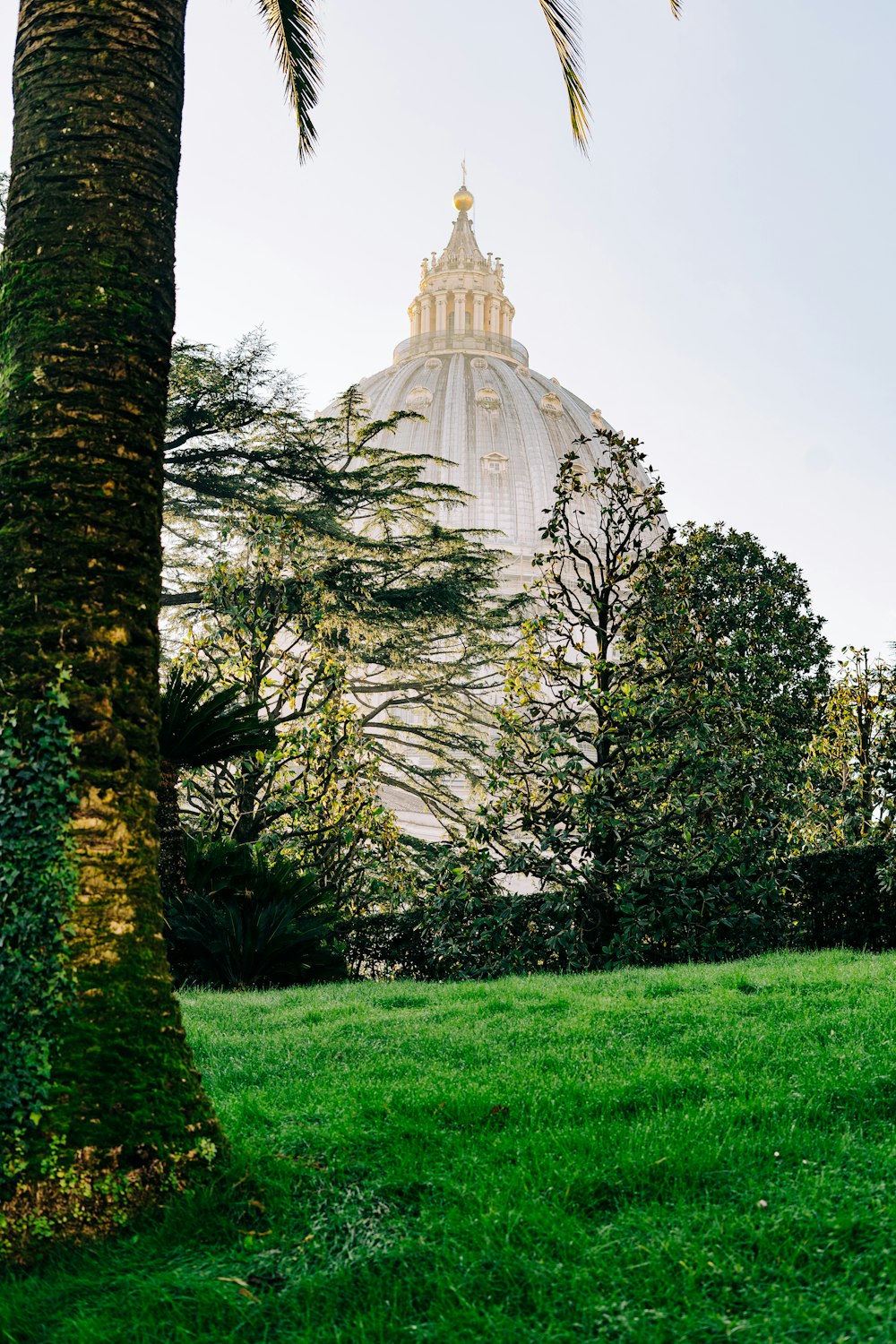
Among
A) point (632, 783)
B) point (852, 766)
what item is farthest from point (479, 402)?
point (632, 783)

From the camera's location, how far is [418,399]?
177 feet

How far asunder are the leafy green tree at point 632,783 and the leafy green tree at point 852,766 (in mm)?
1082

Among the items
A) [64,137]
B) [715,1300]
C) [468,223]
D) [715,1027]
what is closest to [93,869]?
[715,1300]

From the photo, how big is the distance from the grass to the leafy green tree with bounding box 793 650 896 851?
20.0 ft

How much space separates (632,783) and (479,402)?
48.1 m

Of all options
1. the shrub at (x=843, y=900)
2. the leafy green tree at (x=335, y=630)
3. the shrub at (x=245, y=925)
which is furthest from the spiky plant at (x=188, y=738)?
the shrub at (x=843, y=900)

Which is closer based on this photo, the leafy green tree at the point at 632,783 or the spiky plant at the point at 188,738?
the spiky plant at the point at 188,738

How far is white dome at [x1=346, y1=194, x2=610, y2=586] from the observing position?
167 ft

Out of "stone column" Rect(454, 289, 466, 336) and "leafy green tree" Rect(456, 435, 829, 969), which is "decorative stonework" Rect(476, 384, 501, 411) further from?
"leafy green tree" Rect(456, 435, 829, 969)

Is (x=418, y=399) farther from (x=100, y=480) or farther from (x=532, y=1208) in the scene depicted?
(x=532, y=1208)

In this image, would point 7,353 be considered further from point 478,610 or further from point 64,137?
point 478,610

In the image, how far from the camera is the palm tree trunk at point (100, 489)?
2555 mm

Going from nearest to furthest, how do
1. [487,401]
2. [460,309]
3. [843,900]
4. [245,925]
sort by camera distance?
[245,925]
[843,900]
[487,401]
[460,309]

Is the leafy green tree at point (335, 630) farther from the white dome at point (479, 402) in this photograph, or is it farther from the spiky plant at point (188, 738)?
the white dome at point (479, 402)
